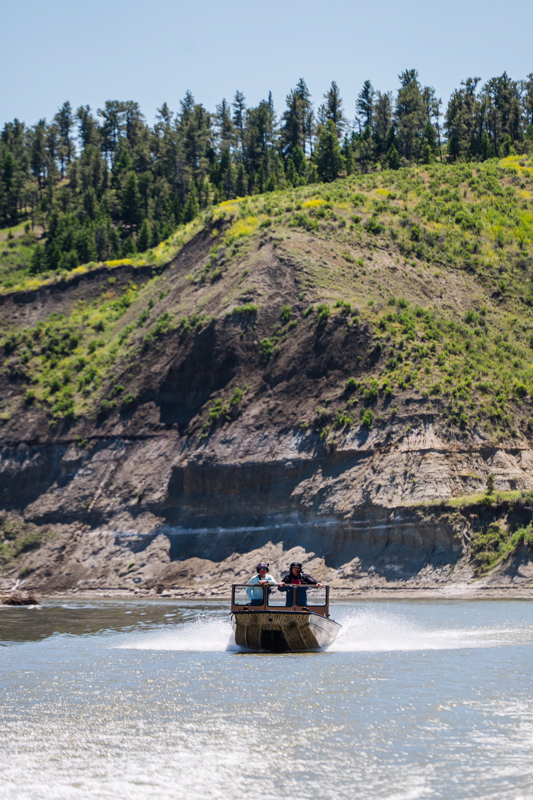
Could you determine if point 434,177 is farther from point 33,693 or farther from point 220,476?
point 33,693

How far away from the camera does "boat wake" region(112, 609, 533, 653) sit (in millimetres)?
27484

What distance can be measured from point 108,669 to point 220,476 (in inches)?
1494

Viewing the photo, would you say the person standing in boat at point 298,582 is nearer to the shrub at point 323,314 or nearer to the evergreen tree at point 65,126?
the shrub at point 323,314

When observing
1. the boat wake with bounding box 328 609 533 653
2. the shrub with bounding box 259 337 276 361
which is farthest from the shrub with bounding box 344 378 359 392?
the boat wake with bounding box 328 609 533 653

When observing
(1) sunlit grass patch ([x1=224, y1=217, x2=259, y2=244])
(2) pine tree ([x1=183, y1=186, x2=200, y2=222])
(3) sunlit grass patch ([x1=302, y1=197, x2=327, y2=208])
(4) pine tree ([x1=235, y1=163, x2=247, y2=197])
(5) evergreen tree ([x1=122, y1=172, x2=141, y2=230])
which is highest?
Answer: (4) pine tree ([x1=235, y1=163, x2=247, y2=197])

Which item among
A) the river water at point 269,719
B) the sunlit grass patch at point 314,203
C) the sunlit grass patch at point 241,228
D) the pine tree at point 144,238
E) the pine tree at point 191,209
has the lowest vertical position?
the river water at point 269,719

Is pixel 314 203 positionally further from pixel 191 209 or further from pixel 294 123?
pixel 294 123

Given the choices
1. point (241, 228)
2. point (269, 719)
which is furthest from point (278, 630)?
point (241, 228)

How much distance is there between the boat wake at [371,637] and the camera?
2748 cm

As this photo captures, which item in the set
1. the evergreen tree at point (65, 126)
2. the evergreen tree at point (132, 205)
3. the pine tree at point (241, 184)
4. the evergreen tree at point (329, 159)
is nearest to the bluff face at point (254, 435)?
Answer: the evergreen tree at point (329, 159)

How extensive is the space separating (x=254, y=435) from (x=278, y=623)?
3713 cm

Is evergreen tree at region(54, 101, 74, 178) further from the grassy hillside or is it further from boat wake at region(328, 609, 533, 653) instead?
boat wake at region(328, 609, 533, 653)

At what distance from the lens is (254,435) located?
62531 mm

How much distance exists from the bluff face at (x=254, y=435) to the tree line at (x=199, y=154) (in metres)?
28.4
